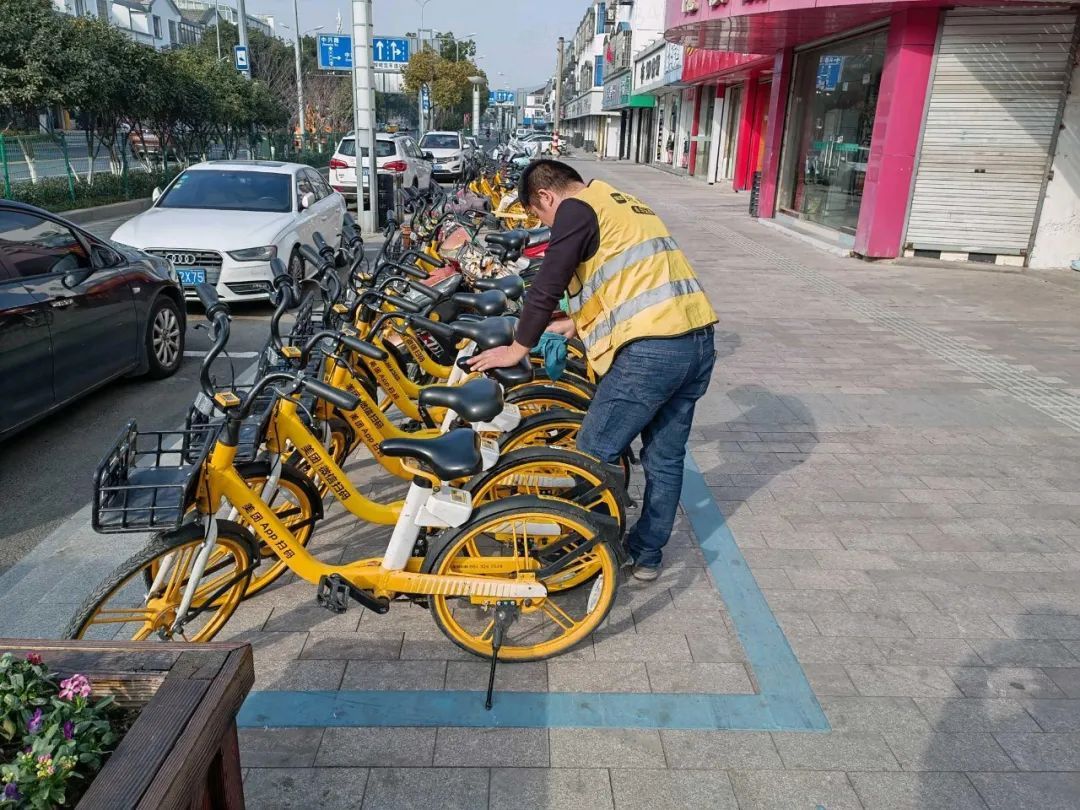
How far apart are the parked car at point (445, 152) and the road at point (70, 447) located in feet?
63.8

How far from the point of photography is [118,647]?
1.81 metres

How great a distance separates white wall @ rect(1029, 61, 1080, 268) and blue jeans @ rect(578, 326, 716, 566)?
33.8ft

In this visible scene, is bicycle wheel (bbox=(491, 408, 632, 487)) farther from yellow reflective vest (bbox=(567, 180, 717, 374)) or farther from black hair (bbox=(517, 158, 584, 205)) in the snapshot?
black hair (bbox=(517, 158, 584, 205))

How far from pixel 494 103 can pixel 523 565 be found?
95.5m

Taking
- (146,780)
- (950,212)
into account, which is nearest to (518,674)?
(146,780)

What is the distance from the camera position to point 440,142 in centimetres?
2852

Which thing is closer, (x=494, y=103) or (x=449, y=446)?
(x=449, y=446)

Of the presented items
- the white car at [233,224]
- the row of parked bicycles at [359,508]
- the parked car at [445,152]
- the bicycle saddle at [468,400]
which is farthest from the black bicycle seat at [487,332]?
the parked car at [445,152]

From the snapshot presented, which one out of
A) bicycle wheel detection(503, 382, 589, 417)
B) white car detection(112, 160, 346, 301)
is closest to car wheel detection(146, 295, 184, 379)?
white car detection(112, 160, 346, 301)

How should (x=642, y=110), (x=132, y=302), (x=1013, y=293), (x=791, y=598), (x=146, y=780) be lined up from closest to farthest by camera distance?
(x=146, y=780) < (x=791, y=598) < (x=132, y=302) < (x=1013, y=293) < (x=642, y=110)

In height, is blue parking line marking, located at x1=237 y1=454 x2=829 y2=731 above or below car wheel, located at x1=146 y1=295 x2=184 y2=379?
below

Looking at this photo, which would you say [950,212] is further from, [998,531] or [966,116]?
[998,531]

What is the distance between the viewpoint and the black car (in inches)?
183

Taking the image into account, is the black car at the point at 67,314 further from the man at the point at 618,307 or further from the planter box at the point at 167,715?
the planter box at the point at 167,715
